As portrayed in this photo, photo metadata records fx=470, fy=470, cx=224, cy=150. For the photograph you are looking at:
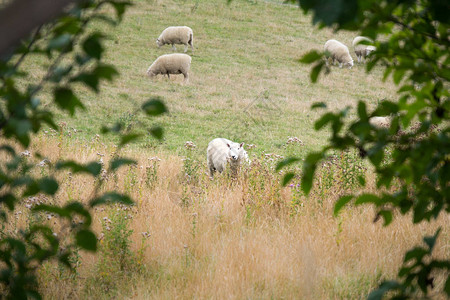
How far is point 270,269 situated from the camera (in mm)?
3688

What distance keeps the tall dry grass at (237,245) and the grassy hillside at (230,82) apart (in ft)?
4.00

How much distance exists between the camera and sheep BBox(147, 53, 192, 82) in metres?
18.4

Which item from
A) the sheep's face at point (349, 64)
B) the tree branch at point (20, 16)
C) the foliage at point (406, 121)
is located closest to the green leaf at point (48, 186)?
the tree branch at point (20, 16)

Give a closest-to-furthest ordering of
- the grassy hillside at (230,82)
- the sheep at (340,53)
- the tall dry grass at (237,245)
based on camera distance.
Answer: the tall dry grass at (237,245) → the grassy hillside at (230,82) → the sheep at (340,53)

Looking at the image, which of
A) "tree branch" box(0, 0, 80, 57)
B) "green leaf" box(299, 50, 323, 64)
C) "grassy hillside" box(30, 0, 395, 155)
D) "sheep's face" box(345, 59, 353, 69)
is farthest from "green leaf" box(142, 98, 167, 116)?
"sheep's face" box(345, 59, 353, 69)

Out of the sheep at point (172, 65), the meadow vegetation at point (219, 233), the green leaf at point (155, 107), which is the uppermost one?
the green leaf at point (155, 107)

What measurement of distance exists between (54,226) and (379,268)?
294cm

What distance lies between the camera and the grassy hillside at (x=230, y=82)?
12875 mm

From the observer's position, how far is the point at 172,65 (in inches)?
727

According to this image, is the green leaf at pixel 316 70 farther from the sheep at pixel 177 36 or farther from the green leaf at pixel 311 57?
the sheep at pixel 177 36

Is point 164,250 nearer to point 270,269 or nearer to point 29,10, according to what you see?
point 270,269

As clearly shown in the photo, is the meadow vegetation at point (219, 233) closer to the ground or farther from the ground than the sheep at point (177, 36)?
farther from the ground

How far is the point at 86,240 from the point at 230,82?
1759 centimetres

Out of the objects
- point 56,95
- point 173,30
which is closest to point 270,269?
point 56,95
